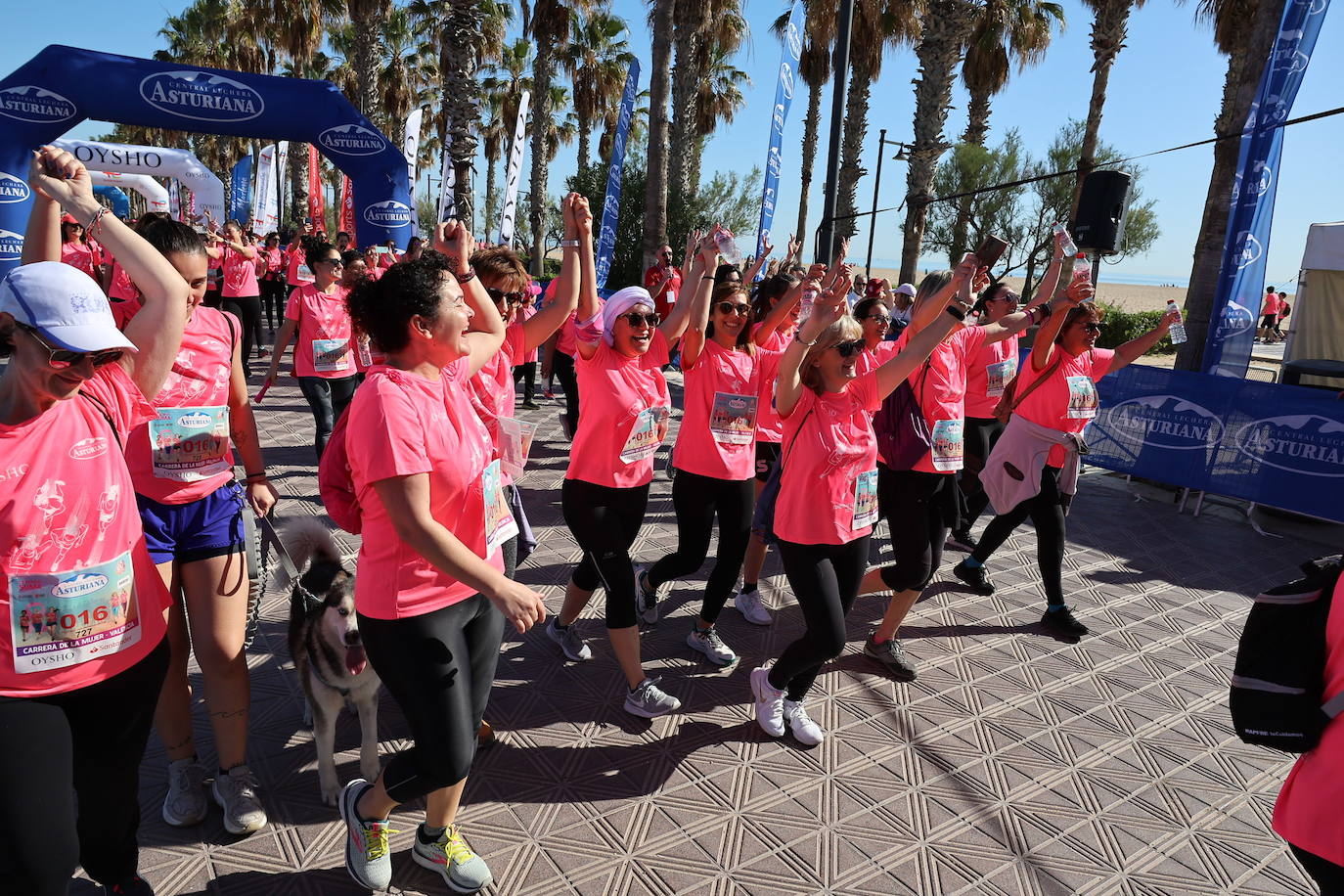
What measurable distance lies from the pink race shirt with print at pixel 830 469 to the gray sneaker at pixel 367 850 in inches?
73.4

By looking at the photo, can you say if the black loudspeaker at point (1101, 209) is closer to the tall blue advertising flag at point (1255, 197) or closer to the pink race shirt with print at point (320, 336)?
the tall blue advertising flag at point (1255, 197)

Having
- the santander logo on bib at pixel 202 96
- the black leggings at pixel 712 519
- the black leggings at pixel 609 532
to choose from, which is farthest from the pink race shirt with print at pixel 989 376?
the santander logo on bib at pixel 202 96

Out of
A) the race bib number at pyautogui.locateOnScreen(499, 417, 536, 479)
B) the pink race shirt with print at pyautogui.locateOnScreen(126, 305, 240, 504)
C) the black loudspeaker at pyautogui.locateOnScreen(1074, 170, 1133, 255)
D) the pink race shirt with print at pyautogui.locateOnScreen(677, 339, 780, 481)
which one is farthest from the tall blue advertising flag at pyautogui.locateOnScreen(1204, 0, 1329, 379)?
the pink race shirt with print at pyautogui.locateOnScreen(126, 305, 240, 504)

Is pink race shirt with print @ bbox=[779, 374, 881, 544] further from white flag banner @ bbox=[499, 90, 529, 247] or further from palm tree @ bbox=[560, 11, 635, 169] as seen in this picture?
palm tree @ bbox=[560, 11, 635, 169]

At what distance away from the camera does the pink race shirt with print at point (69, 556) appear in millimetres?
1764

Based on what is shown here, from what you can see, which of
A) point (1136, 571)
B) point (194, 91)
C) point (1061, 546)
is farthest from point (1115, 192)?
point (194, 91)

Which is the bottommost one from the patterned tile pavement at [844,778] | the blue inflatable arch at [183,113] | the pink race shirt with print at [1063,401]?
the patterned tile pavement at [844,778]

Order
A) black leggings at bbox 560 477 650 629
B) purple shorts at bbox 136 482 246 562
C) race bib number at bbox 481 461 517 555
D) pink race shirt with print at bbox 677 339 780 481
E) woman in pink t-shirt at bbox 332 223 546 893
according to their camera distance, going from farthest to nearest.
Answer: pink race shirt with print at bbox 677 339 780 481 → black leggings at bbox 560 477 650 629 → purple shorts at bbox 136 482 246 562 → race bib number at bbox 481 461 517 555 → woman in pink t-shirt at bbox 332 223 546 893

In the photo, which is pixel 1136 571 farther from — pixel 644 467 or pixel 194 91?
pixel 194 91

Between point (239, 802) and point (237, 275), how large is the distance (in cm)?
1013

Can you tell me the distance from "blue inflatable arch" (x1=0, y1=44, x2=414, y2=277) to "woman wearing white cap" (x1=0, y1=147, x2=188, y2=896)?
10.9 metres

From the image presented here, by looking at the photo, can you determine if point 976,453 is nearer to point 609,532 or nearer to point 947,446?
point 947,446

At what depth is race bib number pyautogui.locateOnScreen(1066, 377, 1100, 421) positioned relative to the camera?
4805 mm

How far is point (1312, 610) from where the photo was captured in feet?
6.07
